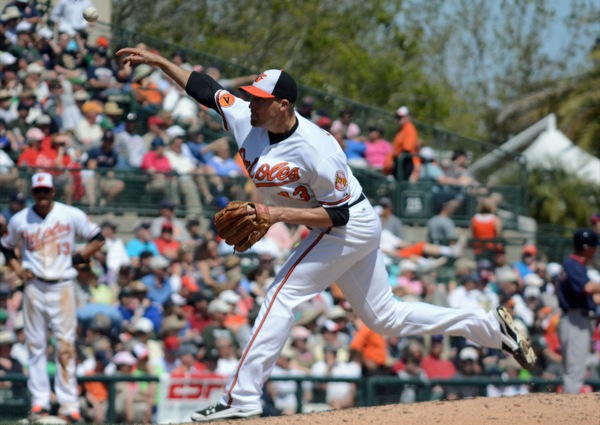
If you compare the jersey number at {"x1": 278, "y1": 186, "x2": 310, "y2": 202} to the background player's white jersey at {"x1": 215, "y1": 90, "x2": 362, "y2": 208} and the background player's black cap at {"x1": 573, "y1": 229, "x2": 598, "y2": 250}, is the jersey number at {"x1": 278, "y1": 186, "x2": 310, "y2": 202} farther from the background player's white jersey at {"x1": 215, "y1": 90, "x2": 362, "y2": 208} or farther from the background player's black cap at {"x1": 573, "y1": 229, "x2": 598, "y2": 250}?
the background player's black cap at {"x1": 573, "y1": 229, "x2": 598, "y2": 250}

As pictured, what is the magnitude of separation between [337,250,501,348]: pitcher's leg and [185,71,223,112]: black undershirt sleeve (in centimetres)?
139

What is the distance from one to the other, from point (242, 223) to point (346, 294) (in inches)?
37.5

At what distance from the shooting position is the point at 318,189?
6.35 metres

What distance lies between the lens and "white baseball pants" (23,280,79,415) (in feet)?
29.3

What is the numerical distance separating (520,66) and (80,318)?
3098cm

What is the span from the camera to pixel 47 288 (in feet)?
29.5

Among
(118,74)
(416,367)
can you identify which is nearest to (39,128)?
(118,74)

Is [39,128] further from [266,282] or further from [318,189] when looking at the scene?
[318,189]

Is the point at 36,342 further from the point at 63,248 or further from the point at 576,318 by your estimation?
the point at 576,318

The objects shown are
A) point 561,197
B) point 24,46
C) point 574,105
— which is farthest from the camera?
point 574,105

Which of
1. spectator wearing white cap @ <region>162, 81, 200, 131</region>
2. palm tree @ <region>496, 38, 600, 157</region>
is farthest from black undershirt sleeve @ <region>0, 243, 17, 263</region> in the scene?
palm tree @ <region>496, 38, 600, 157</region>

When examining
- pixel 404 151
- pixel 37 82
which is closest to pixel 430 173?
pixel 404 151

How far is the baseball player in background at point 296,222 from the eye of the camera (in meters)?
6.30

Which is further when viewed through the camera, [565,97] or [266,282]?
[565,97]
